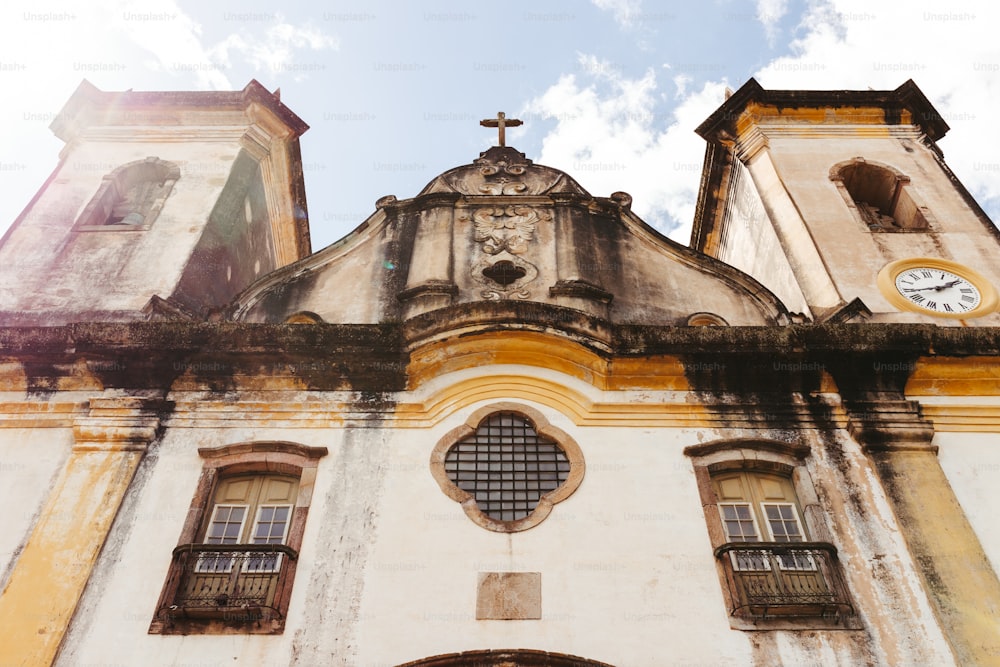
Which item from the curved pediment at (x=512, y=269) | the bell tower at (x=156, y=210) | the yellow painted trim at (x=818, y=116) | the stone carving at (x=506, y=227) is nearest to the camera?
the curved pediment at (x=512, y=269)

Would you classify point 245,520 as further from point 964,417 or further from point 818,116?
point 818,116

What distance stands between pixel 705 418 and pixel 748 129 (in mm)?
7526

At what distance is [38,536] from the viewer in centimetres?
844

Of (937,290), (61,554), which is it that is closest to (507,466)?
(61,554)

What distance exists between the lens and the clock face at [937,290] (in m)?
11.4

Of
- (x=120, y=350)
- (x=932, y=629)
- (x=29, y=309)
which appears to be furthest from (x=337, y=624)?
(x=29, y=309)

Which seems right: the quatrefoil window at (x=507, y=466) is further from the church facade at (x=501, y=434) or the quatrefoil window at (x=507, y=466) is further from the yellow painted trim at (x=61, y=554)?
the yellow painted trim at (x=61, y=554)

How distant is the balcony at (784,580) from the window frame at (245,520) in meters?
3.98

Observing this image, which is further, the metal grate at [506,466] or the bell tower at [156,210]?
the bell tower at [156,210]

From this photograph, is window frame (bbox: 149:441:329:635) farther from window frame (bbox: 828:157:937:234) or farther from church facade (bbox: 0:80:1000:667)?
window frame (bbox: 828:157:937:234)

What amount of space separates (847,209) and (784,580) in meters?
7.17

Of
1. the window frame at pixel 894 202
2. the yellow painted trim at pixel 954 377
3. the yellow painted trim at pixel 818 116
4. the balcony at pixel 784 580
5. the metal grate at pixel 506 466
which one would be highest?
the yellow painted trim at pixel 818 116

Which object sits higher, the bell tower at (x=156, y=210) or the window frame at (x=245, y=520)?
the bell tower at (x=156, y=210)

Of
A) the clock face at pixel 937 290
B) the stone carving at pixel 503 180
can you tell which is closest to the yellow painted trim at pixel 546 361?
the stone carving at pixel 503 180
